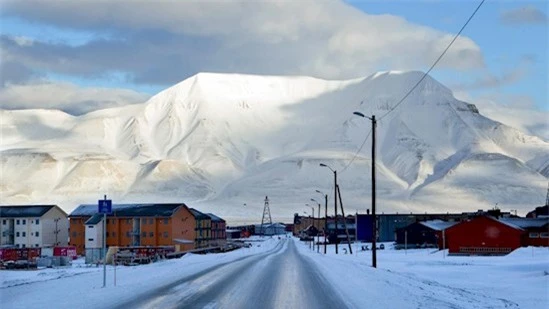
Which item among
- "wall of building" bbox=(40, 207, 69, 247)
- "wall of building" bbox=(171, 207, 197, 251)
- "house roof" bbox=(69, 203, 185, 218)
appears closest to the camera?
"house roof" bbox=(69, 203, 185, 218)

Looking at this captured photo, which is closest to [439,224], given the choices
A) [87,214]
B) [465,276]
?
[87,214]

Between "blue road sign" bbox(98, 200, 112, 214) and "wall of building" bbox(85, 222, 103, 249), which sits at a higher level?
"blue road sign" bbox(98, 200, 112, 214)

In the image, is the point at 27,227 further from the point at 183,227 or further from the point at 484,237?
the point at 484,237

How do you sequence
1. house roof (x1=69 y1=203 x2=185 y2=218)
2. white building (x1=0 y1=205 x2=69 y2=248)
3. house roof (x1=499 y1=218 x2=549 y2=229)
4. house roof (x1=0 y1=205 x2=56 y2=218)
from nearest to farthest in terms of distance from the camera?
house roof (x1=499 y1=218 x2=549 y2=229) → house roof (x1=69 y1=203 x2=185 y2=218) → white building (x1=0 y1=205 x2=69 y2=248) → house roof (x1=0 y1=205 x2=56 y2=218)

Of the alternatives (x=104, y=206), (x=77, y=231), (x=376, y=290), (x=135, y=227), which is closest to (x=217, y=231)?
(x=77, y=231)

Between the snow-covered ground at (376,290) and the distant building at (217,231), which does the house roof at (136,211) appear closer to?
the distant building at (217,231)

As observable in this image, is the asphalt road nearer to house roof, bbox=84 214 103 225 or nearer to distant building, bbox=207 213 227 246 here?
house roof, bbox=84 214 103 225

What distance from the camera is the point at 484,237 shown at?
89.9 meters

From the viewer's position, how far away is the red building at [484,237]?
8838 centimetres

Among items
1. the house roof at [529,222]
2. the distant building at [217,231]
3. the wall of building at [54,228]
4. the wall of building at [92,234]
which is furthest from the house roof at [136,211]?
the house roof at [529,222]

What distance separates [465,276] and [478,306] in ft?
65.8

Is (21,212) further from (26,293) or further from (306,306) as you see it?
(306,306)

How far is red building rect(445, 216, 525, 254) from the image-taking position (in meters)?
88.4

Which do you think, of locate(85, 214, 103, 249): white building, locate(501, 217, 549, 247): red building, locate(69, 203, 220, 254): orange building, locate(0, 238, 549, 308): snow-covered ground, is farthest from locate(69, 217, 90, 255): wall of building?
locate(0, 238, 549, 308): snow-covered ground
